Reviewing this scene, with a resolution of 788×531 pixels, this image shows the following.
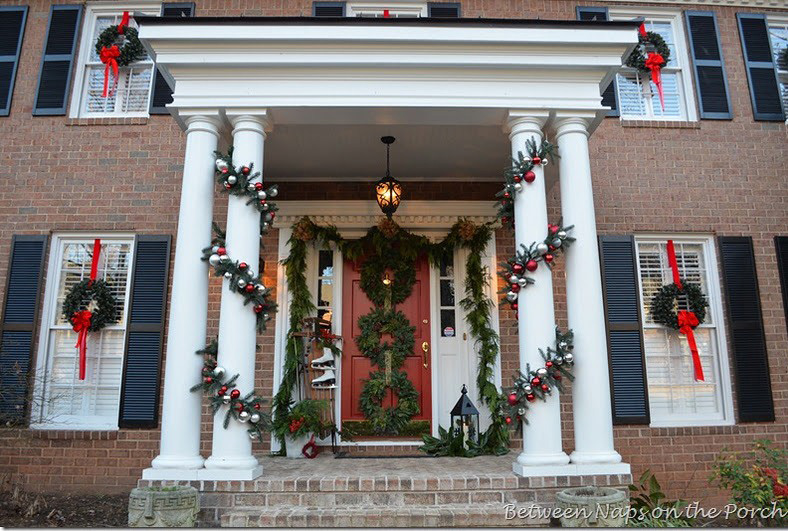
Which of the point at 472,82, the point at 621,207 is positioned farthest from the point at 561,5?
the point at 472,82

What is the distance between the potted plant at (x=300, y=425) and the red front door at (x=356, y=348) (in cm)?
48

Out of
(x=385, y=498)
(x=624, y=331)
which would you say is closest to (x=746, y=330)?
(x=624, y=331)

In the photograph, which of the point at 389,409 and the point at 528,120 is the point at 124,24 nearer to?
the point at 528,120

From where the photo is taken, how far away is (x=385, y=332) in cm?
644

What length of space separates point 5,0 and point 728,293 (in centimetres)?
907

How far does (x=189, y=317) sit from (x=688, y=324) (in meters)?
5.04

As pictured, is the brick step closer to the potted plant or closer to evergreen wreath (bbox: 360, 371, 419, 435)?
the potted plant

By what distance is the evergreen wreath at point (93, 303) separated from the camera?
614 cm

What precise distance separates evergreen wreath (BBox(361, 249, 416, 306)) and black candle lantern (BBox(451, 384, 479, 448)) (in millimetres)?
1299

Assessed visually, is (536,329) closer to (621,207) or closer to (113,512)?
(621,207)

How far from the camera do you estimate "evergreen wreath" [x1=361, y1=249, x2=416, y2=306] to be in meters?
6.51

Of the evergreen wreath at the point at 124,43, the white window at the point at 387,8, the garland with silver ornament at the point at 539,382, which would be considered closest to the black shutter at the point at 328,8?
the white window at the point at 387,8

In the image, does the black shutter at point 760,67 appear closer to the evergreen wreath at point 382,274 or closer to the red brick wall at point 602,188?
the red brick wall at point 602,188

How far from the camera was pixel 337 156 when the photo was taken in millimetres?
5980
